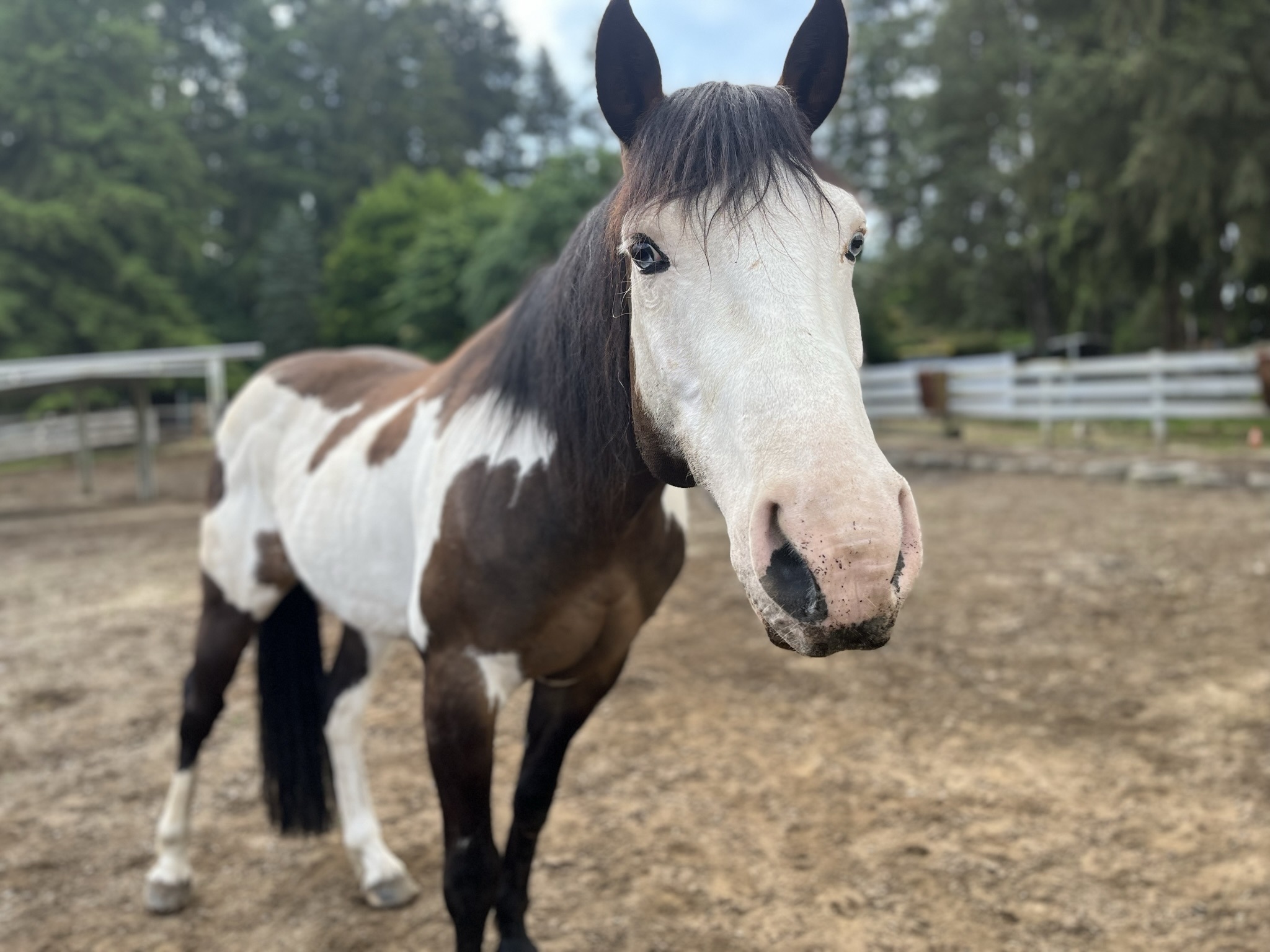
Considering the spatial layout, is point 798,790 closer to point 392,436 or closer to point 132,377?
point 392,436

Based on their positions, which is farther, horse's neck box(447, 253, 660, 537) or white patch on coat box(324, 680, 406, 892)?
white patch on coat box(324, 680, 406, 892)

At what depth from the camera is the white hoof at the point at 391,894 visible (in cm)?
245

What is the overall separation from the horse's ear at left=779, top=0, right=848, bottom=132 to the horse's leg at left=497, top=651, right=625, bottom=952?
1.22 m

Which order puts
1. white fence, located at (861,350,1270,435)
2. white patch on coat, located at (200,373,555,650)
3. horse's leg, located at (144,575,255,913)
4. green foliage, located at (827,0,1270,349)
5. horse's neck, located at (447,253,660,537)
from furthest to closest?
1. green foliage, located at (827,0,1270,349)
2. white fence, located at (861,350,1270,435)
3. horse's leg, located at (144,575,255,913)
4. white patch on coat, located at (200,373,555,650)
5. horse's neck, located at (447,253,660,537)

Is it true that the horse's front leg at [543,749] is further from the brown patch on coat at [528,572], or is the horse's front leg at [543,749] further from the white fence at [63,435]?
the white fence at [63,435]

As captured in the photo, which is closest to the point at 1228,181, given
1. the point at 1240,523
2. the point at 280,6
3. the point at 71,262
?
the point at 1240,523

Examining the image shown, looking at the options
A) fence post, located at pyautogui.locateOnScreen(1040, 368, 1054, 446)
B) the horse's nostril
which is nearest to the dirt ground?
the horse's nostril

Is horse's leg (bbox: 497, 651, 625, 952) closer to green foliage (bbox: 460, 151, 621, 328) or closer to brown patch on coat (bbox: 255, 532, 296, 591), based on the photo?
brown patch on coat (bbox: 255, 532, 296, 591)

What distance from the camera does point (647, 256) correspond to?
1.26m

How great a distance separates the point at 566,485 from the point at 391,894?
157 centimetres

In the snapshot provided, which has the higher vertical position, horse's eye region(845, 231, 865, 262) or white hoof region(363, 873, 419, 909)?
horse's eye region(845, 231, 865, 262)

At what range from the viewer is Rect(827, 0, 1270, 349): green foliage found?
12711 millimetres

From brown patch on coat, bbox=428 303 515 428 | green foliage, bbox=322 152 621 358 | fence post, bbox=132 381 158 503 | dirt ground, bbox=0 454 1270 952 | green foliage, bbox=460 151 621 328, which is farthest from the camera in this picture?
green foliage, bbox=322 152 621 358

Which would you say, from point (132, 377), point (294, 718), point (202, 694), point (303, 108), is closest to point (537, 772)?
point (294, 718)
